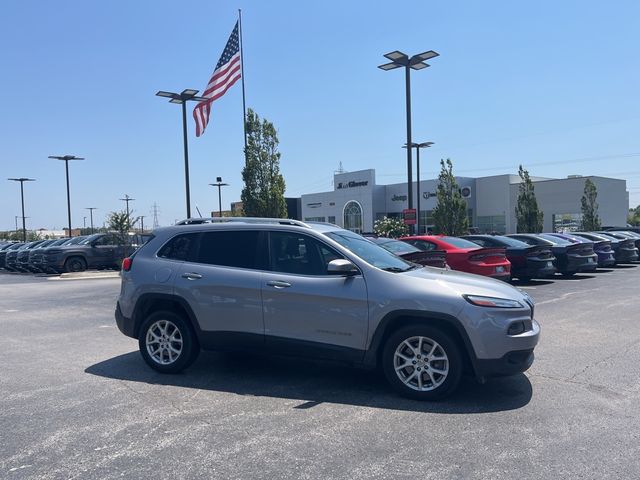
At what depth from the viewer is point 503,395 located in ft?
18.0

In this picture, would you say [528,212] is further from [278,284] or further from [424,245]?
[278,284]

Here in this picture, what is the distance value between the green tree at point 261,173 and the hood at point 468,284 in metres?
18.6

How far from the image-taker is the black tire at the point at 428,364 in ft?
17.1

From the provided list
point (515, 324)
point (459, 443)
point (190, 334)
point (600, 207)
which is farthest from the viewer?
point (600, 207)

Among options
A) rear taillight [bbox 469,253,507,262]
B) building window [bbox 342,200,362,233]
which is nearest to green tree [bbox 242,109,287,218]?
rear taillight [bbox 469,253,507,262]

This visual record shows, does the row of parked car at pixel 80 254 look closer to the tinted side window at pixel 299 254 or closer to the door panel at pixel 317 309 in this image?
the tinted side window at pixel 299 254

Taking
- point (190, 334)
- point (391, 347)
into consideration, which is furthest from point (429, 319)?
point (190, 334)

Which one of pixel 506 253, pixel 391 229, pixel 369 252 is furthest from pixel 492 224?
pixel 369 252

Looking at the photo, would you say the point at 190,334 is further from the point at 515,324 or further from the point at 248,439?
the point at 515,324

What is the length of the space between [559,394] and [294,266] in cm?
299

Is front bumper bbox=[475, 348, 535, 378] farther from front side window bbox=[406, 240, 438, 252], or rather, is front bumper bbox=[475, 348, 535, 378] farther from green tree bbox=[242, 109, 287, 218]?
green tree bbox=[242, 109, 287, 218]

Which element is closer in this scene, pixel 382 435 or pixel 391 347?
pixel 382 435

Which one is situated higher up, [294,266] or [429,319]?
[294,266]

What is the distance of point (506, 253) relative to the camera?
15.8m
